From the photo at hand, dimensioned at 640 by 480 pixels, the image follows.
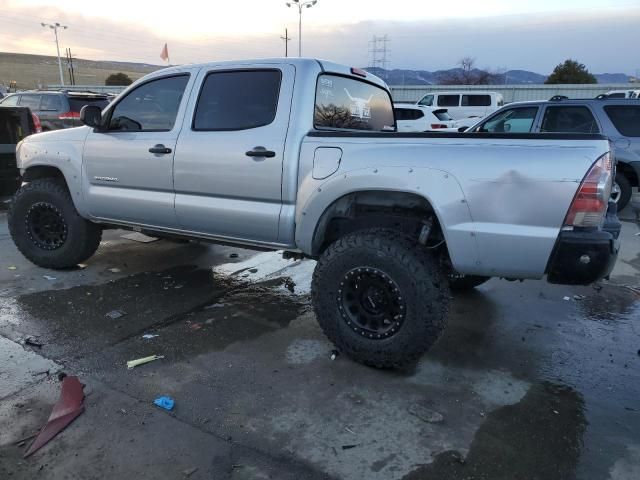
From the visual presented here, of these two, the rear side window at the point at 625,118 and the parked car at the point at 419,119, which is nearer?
the rear side window at the point at 625,118

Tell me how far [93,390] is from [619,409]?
3146mm

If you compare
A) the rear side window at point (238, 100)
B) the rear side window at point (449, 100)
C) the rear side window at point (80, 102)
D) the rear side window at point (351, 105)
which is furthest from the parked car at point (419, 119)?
the rear side window at point (238, 100)

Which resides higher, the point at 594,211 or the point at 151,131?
the point at 151,131

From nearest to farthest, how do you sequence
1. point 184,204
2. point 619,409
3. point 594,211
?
1. point 594,211
2. point 619,409
3. point 184,204

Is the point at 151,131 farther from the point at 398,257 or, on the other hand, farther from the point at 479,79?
the point at 479,79

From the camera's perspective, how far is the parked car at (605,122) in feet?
26.4

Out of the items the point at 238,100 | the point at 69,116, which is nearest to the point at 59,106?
the point at 69,116

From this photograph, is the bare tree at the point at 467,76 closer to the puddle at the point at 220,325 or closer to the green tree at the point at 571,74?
the green tree at the point at 571,74

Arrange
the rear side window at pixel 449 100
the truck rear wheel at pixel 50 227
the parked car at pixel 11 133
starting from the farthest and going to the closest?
the rear side window at pixel 449 100, the parked car at pixel 11 133, the truck rear wheel at pixel 50 227

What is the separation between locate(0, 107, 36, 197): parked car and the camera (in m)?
8.12

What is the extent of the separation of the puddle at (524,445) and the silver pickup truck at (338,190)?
652 mm

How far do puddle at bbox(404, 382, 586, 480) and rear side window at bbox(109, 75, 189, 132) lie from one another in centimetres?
325

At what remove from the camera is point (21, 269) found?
529 cm

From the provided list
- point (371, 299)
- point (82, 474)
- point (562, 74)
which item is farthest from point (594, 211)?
point (562, 74)
